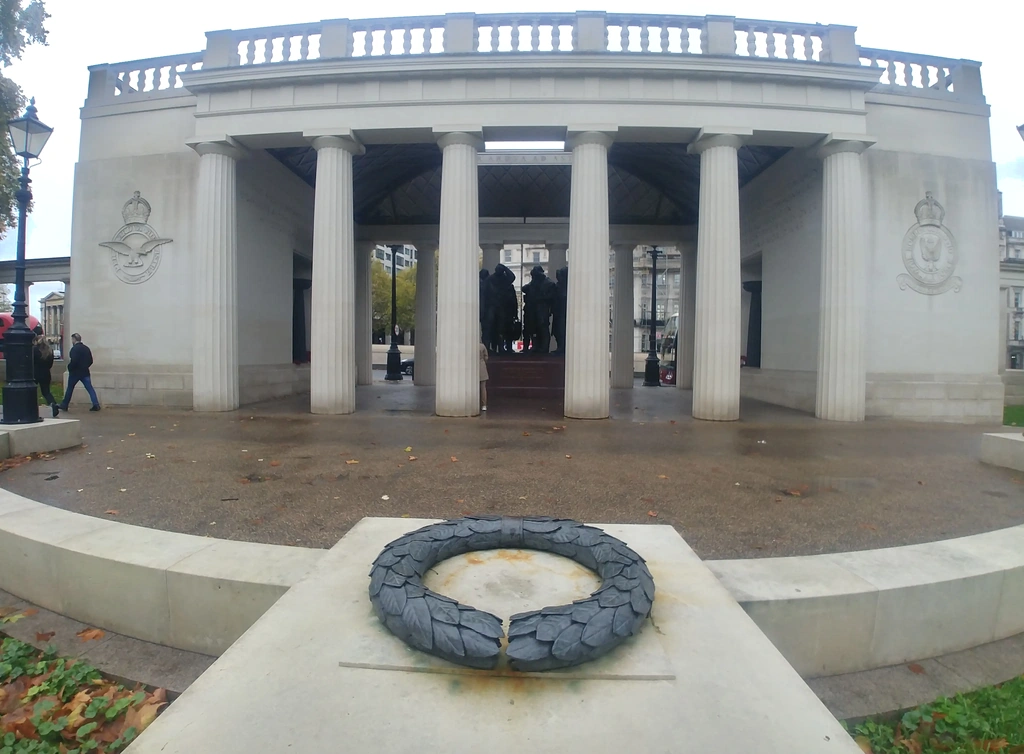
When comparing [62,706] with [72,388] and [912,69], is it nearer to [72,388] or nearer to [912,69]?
[72,388]

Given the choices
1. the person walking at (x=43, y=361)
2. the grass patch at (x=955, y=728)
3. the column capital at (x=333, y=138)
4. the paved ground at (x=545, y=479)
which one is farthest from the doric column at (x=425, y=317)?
the grass patch at (x=955, y=728)

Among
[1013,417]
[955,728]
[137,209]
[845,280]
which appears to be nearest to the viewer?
[955,728]

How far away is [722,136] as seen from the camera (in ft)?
41.2

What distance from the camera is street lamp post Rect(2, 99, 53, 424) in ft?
26.9

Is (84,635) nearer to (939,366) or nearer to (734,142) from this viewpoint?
(734,142)

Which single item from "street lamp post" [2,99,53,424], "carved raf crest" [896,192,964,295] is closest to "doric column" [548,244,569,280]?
"carved raf crest" [896,192,964,295]

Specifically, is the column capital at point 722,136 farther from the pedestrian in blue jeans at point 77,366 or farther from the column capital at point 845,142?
the pedestrian in blue jeans at point 77,366

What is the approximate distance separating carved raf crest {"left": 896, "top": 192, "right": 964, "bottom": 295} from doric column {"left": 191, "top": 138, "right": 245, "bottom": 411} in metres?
17.5

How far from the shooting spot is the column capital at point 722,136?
1253 centimetres

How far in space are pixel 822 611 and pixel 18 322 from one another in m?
11.8

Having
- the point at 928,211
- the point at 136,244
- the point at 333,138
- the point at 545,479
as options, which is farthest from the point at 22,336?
the point at 928,211

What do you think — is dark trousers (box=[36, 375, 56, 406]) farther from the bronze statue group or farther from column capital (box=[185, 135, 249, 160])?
the bronze statue group

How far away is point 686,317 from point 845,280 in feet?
31.0

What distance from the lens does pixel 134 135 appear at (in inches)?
574
